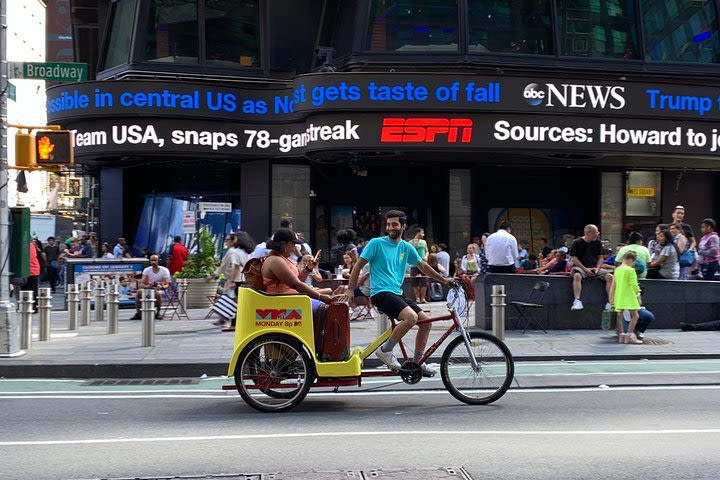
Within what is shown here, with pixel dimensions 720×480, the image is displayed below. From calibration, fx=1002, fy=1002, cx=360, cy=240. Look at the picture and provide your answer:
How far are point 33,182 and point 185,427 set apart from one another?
76746 millimetres

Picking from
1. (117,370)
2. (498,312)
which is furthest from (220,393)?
(498,312)

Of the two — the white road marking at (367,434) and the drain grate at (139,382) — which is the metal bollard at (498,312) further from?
the white road marking at (367,434)

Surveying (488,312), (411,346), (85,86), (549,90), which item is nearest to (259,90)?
(85,86)

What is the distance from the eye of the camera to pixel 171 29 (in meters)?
26.8

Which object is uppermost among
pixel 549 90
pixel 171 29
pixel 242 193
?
pixel 171 29

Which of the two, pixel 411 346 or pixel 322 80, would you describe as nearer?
A: pixel 411 346

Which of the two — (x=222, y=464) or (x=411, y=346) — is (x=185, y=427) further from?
(x=411, y=346)

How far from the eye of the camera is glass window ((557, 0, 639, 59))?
84.0 ft

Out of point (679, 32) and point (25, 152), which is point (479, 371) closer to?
point (25, 152)

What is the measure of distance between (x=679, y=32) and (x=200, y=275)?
13926 mm

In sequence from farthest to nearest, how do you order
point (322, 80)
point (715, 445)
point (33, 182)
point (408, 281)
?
point (33, 182) → point (322, 80) → point (408, 281) → point (715, 445)

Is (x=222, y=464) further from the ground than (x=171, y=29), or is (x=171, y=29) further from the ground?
(x=171, y=29)

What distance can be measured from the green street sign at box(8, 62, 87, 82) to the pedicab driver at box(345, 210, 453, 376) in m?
5.45

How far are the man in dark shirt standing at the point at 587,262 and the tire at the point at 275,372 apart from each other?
8634mm
